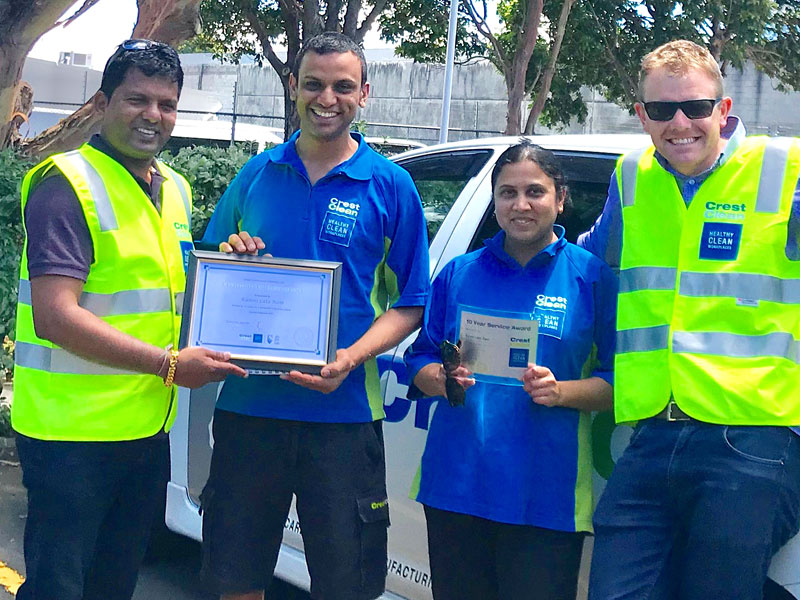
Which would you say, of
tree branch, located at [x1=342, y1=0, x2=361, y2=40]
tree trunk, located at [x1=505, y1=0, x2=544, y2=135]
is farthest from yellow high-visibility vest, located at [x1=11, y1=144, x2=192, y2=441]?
tree branch, located at [x1=342, y1=0, x2=361, y2=40]

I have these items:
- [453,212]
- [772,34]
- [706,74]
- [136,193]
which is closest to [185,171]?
[453,212]

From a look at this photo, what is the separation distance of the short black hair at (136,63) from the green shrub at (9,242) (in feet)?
9.95

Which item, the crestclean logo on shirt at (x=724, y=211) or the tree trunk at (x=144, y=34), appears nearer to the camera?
the crestclean logo on shirt at (x=724, y=211)

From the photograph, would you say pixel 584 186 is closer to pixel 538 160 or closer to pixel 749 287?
pixel 538 160

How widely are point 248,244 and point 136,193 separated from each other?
1.14 ft

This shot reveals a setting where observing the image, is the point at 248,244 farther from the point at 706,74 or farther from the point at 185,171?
the point at 185,171

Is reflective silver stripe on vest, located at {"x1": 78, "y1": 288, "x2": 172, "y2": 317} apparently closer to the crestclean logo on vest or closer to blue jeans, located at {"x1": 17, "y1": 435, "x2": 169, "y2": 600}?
blue jeans, located at {"x1": 17, "y1": 435, "x2": 169, "y2": 600}

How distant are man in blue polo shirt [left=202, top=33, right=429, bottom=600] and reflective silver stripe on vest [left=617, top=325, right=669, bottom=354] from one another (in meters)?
0.63

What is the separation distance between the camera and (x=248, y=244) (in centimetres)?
275

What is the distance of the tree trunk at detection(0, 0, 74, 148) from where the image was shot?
600 cm

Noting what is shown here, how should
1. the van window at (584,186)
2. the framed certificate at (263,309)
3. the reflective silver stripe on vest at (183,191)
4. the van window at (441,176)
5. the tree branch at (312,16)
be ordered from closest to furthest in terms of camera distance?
the framed certificate at (263,309) → the reflective silver stripe on vest at (183,191) → the van window at (584,186) → the van window at (441,176) → the tree branch at (312,16)

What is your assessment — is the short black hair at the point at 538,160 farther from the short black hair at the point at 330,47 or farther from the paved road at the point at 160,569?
the paved road at the point at 160,569

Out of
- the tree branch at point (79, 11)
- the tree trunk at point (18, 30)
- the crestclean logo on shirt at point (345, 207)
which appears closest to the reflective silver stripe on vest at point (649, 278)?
the crestclean logo on shirt at point (345, 207)

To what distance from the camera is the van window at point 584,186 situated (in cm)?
319
